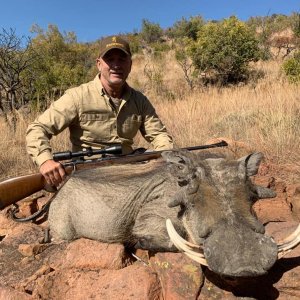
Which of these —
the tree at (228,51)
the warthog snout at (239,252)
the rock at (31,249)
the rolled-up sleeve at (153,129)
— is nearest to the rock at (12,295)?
the rock at (31,249)

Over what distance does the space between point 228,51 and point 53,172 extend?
1222cm

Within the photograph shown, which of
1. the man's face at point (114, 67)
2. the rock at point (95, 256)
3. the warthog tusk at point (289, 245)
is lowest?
the rock at point (95, 256)

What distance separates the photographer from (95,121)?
3932mm

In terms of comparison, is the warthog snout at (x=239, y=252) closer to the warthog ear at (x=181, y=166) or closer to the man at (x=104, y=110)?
the warthog ear at (x=181, y=166)

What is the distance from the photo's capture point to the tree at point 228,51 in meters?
14.2

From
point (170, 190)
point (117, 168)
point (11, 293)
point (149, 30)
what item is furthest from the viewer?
point (149, 30)

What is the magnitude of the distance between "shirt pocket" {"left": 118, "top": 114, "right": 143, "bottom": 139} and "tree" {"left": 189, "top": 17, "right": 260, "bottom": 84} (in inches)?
394

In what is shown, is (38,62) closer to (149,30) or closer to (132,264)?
(132,264)

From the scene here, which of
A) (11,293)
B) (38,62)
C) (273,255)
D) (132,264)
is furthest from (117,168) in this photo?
(38,62)

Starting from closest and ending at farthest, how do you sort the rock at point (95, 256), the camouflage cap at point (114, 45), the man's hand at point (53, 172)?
the rock at point (95, 256) → the man's hand at point (53, 172) → the camouflage cap at point (114, 45)

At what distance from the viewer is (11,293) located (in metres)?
2.23

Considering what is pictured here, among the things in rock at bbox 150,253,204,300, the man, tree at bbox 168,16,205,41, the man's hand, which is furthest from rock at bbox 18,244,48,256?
tree at bbox 168,16,205,41

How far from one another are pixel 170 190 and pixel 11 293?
116 cm

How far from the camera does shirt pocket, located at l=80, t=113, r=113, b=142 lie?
390 cm
